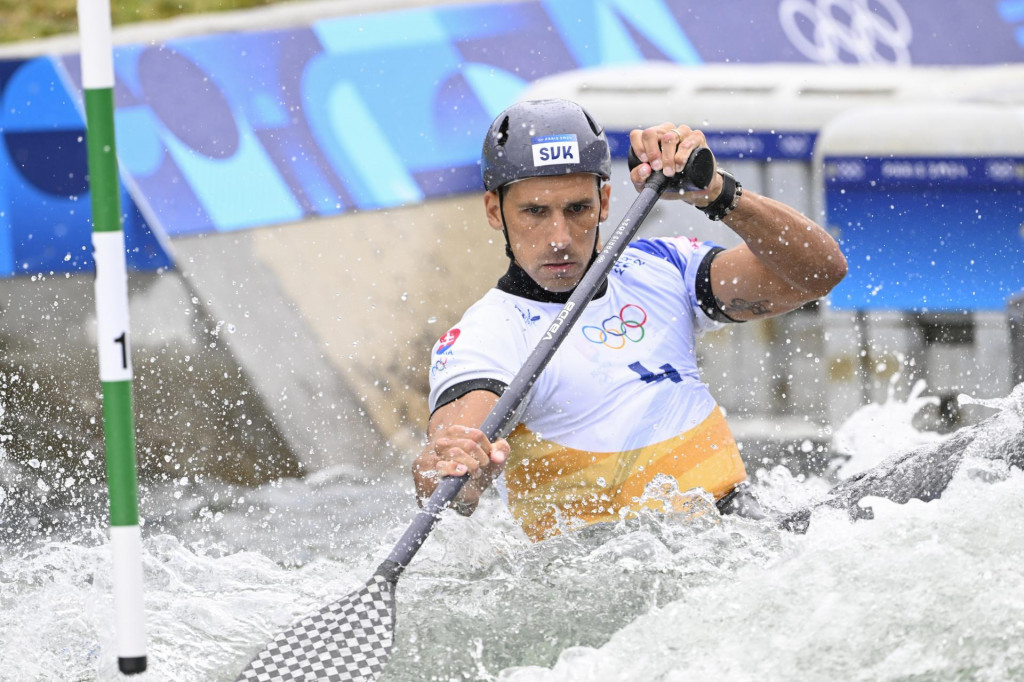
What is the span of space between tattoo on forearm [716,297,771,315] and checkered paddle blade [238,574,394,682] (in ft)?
4.83

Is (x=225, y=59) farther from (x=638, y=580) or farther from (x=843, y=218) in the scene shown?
(x=638, y=580)

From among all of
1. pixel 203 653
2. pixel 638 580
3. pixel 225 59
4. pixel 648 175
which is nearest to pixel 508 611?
pixel 638 580

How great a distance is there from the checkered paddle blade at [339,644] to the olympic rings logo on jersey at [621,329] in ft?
3.40

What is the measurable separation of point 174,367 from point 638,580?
790 centimetres

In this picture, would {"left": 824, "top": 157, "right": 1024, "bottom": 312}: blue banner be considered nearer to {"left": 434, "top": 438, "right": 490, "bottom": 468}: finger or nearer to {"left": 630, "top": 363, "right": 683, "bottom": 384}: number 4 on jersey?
{"left": 630, "top": 363, "right": 683, "bottom": 384}: number 4 on jersey

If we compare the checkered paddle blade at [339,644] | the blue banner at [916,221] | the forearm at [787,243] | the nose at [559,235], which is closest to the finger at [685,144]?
the forearm at [787,243]

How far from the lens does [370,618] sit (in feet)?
11.6

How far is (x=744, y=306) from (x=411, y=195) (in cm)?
695

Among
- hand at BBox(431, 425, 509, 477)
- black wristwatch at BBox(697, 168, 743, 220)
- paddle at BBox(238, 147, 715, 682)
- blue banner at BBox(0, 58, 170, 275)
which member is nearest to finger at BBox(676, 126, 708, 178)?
black wristwatch at BBox(697, 168, 743, 220)

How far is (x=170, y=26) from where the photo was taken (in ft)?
37.1

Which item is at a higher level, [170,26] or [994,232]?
[170,26]

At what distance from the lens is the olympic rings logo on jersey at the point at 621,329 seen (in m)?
4.14

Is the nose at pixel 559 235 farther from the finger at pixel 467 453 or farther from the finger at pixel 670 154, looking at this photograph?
the finger at pixel 467 453

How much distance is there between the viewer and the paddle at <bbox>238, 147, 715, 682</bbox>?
3432 mm
